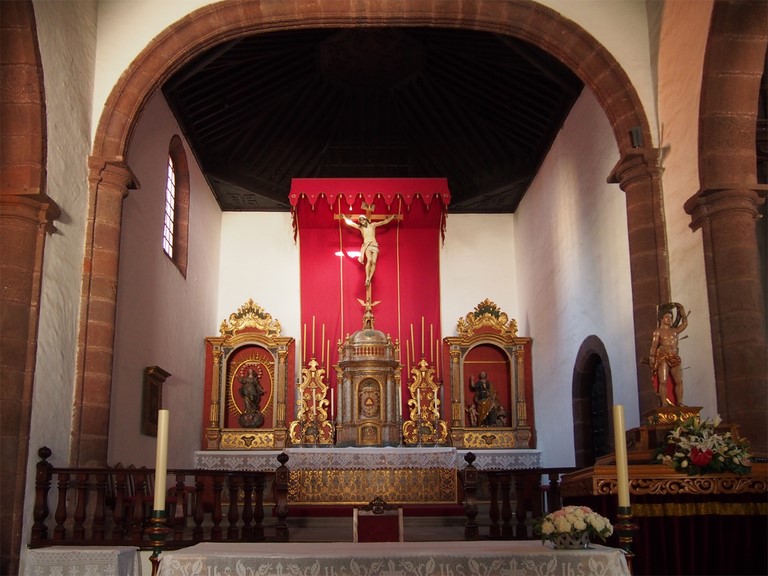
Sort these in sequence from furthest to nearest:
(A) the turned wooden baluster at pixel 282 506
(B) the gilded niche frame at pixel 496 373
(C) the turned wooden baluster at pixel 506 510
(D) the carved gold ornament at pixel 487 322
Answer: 1. (D) the carved gold ornament at pixel 487 322
2. (B) the gilded niche frame at pixel 496 373
3. (C) the turned wooden baluster at pixel 506 510
4. (A) the turned wooden baluster at pixel 282 506

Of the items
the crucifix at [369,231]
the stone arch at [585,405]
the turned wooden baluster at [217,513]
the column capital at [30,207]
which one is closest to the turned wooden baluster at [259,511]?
the turned wooden baluster at [217,513]

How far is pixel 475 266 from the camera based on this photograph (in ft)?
51.3

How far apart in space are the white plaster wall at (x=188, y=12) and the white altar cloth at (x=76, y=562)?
15.0 ft

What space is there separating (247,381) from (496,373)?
13.8 feet

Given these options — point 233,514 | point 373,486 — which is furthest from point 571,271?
point 233,514

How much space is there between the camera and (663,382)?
21.6 ft

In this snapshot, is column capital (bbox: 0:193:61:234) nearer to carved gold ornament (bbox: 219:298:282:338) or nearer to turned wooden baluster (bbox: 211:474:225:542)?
turned wooden baluster (bbox: 211:474:225:542)

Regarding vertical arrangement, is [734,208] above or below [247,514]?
above

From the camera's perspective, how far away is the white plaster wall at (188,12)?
9.05 m

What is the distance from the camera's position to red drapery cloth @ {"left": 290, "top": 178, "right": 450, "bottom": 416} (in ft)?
48.0

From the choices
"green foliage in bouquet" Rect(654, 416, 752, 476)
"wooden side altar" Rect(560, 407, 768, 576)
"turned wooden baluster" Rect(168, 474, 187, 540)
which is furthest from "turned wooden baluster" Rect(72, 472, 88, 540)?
"green foliage in bouquet" Rect(654, 416, 752, 476)

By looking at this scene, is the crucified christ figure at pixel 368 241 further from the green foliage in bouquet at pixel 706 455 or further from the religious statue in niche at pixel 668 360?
the green foliage in bouquet at pixel 706 455

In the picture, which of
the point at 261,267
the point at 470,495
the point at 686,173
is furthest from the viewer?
the point at 261,267

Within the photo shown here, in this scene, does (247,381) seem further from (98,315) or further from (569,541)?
(569,541)
